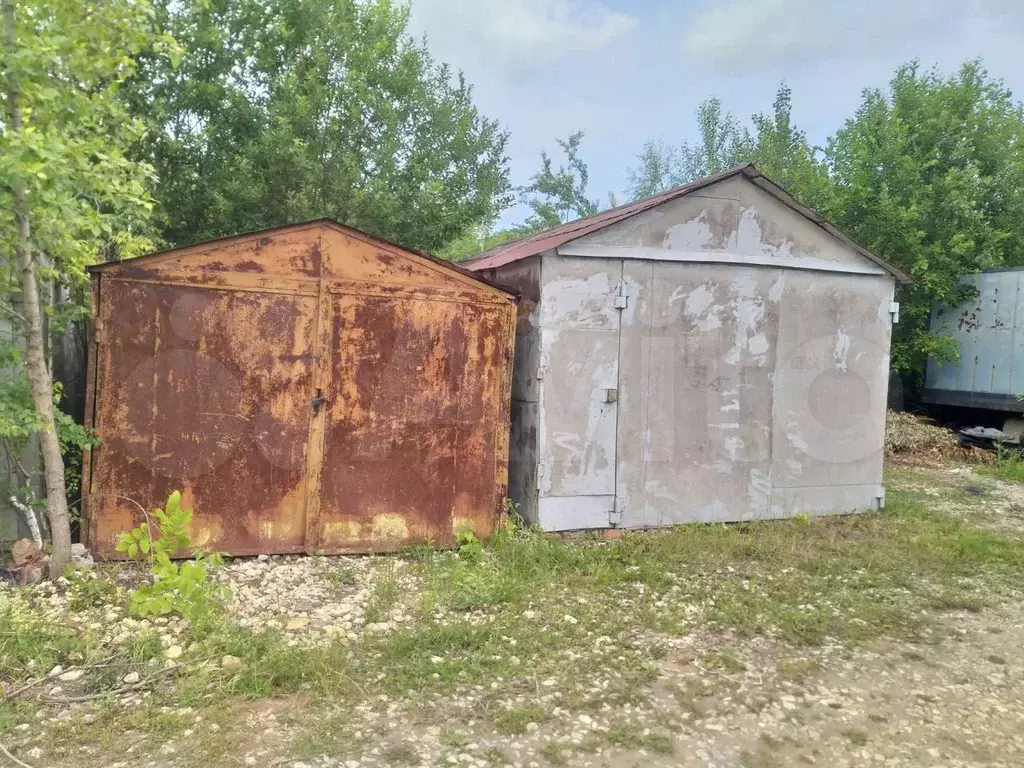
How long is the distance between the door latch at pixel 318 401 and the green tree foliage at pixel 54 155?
A: 1.63 metres

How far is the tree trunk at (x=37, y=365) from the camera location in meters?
4.05

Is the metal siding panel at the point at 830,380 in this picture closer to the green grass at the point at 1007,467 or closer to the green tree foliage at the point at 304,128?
the green grass at the point at 1007,467

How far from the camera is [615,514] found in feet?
20.7

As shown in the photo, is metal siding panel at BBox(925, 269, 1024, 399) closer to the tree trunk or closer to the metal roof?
the metal roof

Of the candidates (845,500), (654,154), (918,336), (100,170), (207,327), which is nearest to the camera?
(100,170)

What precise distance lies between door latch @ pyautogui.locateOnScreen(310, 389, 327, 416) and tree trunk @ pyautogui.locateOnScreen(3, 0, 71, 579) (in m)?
1.63

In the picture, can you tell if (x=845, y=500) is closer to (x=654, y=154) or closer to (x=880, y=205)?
(x=880, y=205)

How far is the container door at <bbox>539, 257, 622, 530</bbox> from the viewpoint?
611 cm

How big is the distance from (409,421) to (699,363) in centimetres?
268

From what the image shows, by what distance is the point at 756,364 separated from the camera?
677 cm

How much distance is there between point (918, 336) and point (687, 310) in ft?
26.2

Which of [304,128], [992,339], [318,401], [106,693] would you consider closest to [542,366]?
[318,401]

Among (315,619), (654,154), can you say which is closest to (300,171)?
(315,619)

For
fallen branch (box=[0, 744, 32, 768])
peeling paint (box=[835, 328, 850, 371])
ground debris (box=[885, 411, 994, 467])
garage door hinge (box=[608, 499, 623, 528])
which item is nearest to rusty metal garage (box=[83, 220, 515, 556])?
garage door hinge (box=[608, 499, 623, 528])
